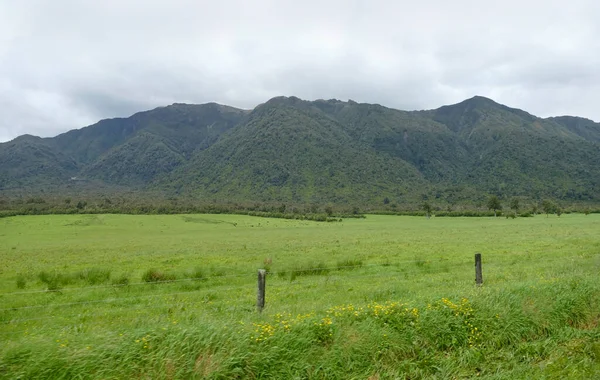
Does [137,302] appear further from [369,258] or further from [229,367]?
[369,258]

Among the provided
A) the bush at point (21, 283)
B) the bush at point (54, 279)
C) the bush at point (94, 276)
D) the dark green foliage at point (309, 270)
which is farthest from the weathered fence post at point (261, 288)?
the bush at point (21, 283)

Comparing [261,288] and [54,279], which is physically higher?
[261,288]

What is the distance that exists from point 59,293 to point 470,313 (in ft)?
56.4

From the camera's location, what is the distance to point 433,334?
8.16 meters

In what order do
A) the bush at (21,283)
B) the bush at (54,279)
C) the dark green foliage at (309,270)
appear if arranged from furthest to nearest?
the dark green foliage at (309,270)
the bush at (21,283)
the bush at (54,279)

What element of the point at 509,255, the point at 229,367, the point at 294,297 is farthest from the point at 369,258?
the point at 229,367

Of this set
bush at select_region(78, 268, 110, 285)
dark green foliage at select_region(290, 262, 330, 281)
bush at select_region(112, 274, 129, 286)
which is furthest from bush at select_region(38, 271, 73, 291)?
dark green foliage at select_region(290, 262, 330, 281)

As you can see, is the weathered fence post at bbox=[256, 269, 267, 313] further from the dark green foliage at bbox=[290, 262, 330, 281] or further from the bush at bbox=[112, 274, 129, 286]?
the bush at bbox=[112, 274, 129, 286]

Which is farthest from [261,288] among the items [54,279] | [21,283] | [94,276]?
[21,283]

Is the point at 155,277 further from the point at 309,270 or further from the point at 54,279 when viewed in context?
the point at 309,270

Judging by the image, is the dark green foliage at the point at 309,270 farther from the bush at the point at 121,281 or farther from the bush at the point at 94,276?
the bush at the point at 94,276

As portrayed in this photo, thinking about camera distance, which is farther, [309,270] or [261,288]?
[309,270]

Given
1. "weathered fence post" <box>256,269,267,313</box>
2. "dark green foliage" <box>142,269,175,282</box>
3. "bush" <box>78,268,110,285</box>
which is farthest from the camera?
"bush" <box>78,268,110,285</box>

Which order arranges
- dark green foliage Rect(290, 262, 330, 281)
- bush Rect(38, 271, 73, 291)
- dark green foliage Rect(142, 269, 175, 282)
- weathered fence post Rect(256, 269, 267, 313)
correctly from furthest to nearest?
dark green foliage Rect(290, 262, 330, 281) < dark green foliage Rect(142, 269, 175, 282) < bush Rect(38, 271, 73, 291) < weathered fence post Rect(256, 269, 267, 313)
